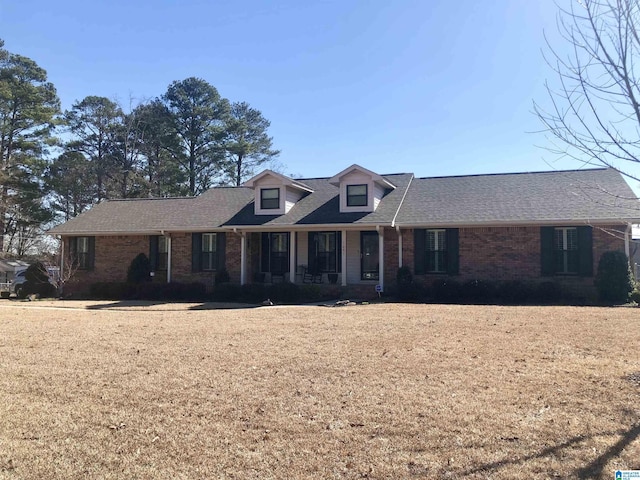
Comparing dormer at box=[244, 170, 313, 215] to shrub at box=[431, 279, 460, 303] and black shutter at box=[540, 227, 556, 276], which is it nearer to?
shrub at box=[431, 279, 460, 303]

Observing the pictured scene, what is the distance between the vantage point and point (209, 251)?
69.1ft

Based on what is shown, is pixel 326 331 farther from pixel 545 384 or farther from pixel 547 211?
pixel 547 211

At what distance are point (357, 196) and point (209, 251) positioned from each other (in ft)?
21.5

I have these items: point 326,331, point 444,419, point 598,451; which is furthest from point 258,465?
point 326,331

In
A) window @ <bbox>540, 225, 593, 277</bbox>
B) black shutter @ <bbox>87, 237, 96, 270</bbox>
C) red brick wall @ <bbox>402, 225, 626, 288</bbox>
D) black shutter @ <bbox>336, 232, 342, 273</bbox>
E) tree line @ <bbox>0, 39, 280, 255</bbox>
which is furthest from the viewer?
tree line @ <bbox>0, 39, 280, 255</bbox>

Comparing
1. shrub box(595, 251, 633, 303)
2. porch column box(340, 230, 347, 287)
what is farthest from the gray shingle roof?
porch column box(340, 230, 347, 287)

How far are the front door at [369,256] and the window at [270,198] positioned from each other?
3788 mm

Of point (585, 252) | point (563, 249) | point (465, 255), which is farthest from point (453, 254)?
point (585, 252)

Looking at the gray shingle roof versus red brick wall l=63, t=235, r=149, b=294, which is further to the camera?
red brick wall l=63, t=235, r=149, b=294

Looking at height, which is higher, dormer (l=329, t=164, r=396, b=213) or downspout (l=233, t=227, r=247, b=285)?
A: dormer (l=329, t=164, r=396, b=213)

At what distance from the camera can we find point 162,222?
2189 cm

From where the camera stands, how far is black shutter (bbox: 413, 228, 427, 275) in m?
18.3

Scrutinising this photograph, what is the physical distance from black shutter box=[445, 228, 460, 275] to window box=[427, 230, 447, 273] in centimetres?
21

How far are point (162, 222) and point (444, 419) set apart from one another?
19.0 meters
